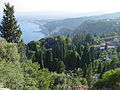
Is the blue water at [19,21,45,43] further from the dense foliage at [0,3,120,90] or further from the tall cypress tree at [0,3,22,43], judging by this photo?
the tall cypress tree at [0,3,22,43]

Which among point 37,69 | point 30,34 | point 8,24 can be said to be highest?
point 8,24

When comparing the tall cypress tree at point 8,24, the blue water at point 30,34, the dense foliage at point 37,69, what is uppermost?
the tall cypress tree at point 8,24

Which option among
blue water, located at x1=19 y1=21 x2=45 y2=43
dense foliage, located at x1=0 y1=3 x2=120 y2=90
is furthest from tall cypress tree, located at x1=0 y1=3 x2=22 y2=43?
blue water, located at x1=19 y1=21 x2=45 y2=43

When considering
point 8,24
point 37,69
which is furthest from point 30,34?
point 37,69

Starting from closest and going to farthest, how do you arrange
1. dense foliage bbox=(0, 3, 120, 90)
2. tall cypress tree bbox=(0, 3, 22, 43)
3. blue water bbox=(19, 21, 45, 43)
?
dense foliage bbox=(0, 3, 120, 90) < tall cypress tree bbox=(0, 3, 22, 43) < blue water bbox=(19, 21, 45, 43)

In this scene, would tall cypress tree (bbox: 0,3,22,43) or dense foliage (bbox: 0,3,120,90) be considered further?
tall cypress tree (bbox: 0,3,22,43)

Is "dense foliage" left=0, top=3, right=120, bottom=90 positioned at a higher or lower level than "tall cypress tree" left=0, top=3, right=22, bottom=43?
lower

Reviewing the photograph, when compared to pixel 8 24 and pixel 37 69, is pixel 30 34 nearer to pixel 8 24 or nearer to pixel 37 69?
pixel 8 24

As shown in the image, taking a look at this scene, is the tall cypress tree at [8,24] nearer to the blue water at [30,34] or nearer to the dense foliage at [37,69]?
the dense foliage at [37,69]

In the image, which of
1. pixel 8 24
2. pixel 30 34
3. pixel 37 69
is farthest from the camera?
pixel 30 34

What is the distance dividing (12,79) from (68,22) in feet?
492

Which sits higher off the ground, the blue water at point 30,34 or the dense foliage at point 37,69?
the dense foliage at point 37,69

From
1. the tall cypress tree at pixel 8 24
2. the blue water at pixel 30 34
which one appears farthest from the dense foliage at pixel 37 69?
the blue water at pixel 30 34

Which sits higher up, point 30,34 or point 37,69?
point 37,69
